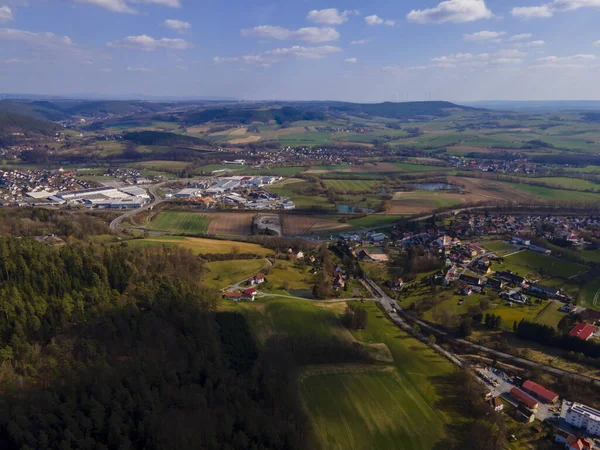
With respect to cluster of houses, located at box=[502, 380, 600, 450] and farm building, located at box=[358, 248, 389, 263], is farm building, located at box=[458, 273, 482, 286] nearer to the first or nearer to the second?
farm building, located at box=[358, 248, 389, 263]

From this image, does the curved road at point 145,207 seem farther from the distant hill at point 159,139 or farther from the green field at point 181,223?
the distant hill at point 159,139

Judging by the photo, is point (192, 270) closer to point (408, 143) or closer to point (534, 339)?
point (534, 339)

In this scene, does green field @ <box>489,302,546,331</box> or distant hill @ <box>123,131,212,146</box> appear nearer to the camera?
green field @ <box>489,302,546,331</box>

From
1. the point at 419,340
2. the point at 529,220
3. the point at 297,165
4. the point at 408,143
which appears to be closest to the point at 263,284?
the point at 419,340

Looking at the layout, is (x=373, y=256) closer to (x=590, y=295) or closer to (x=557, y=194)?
(x=590, y=295)

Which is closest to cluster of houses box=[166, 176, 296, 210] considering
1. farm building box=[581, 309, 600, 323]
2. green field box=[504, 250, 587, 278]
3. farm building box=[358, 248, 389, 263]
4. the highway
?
farm building box=[358, 248, 389, 263]

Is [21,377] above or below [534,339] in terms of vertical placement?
above
